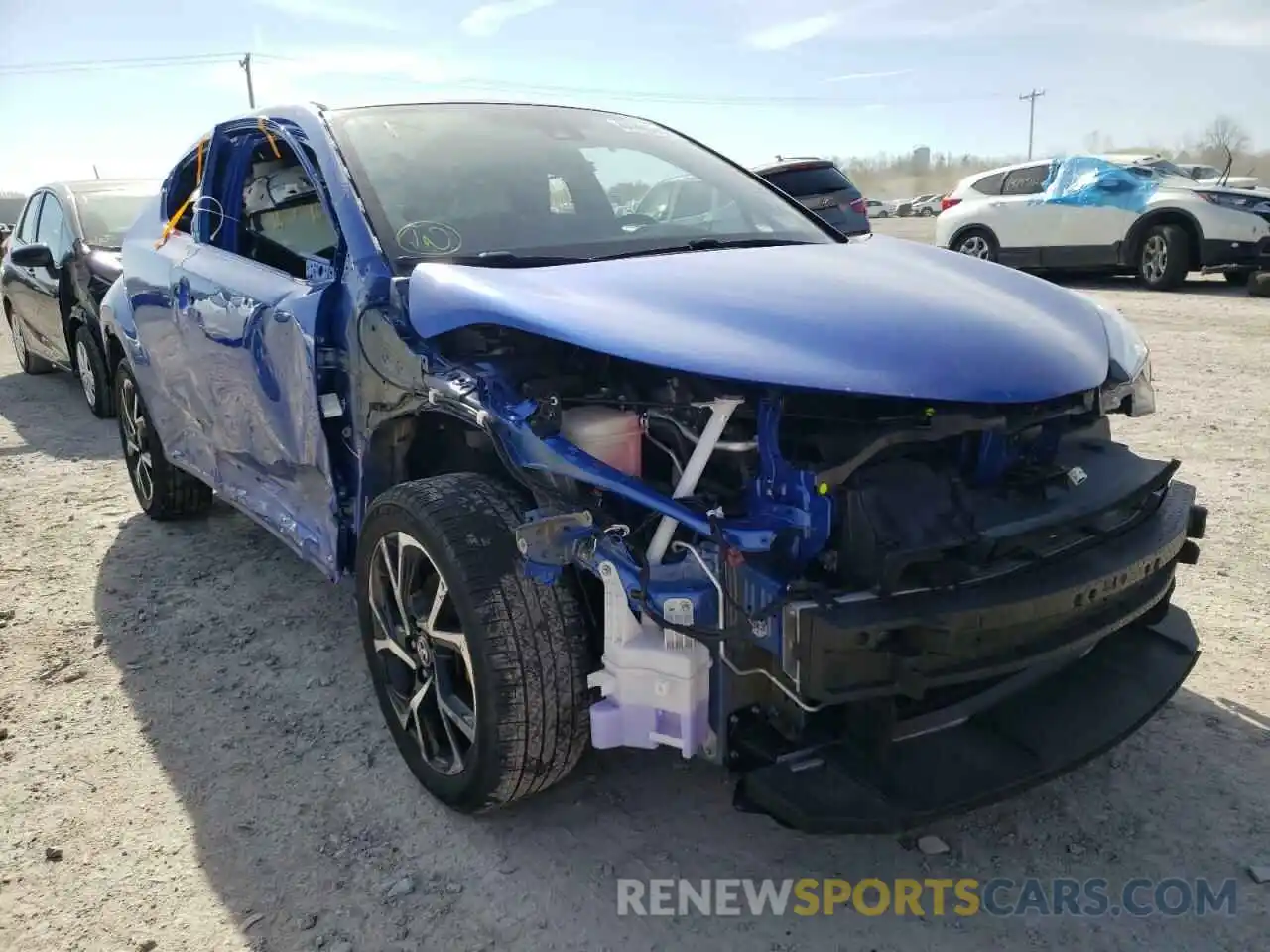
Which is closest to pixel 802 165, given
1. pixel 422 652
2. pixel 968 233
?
pixel 968 233

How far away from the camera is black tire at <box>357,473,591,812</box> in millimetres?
2242

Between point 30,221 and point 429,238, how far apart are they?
6861 mm

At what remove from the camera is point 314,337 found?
2.80m

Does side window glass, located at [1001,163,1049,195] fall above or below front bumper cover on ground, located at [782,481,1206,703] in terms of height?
above

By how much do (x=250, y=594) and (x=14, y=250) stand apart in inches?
150

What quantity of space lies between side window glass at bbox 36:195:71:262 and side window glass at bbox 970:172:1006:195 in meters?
10.3

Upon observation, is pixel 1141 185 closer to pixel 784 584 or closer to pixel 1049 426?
pixel 1049 426

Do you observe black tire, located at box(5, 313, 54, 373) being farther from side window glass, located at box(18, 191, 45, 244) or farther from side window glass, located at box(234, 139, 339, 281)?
side window glass, located at box(234, 139, 339, 281)

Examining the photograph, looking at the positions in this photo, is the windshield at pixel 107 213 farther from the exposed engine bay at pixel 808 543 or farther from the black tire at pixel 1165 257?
the black tire at pixel 1165 257

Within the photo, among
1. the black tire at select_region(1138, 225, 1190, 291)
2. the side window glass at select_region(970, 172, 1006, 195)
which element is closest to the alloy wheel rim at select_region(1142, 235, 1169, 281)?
the black tire at select_region(1138, 225, 1190, 291)

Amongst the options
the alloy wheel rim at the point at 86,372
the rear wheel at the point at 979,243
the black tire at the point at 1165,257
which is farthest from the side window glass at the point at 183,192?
the black tire at the point at 1165,257

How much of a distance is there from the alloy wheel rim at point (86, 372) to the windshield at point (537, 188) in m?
4.89

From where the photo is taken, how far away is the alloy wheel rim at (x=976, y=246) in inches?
495

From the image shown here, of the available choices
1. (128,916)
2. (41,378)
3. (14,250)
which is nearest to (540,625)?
(128,916)
